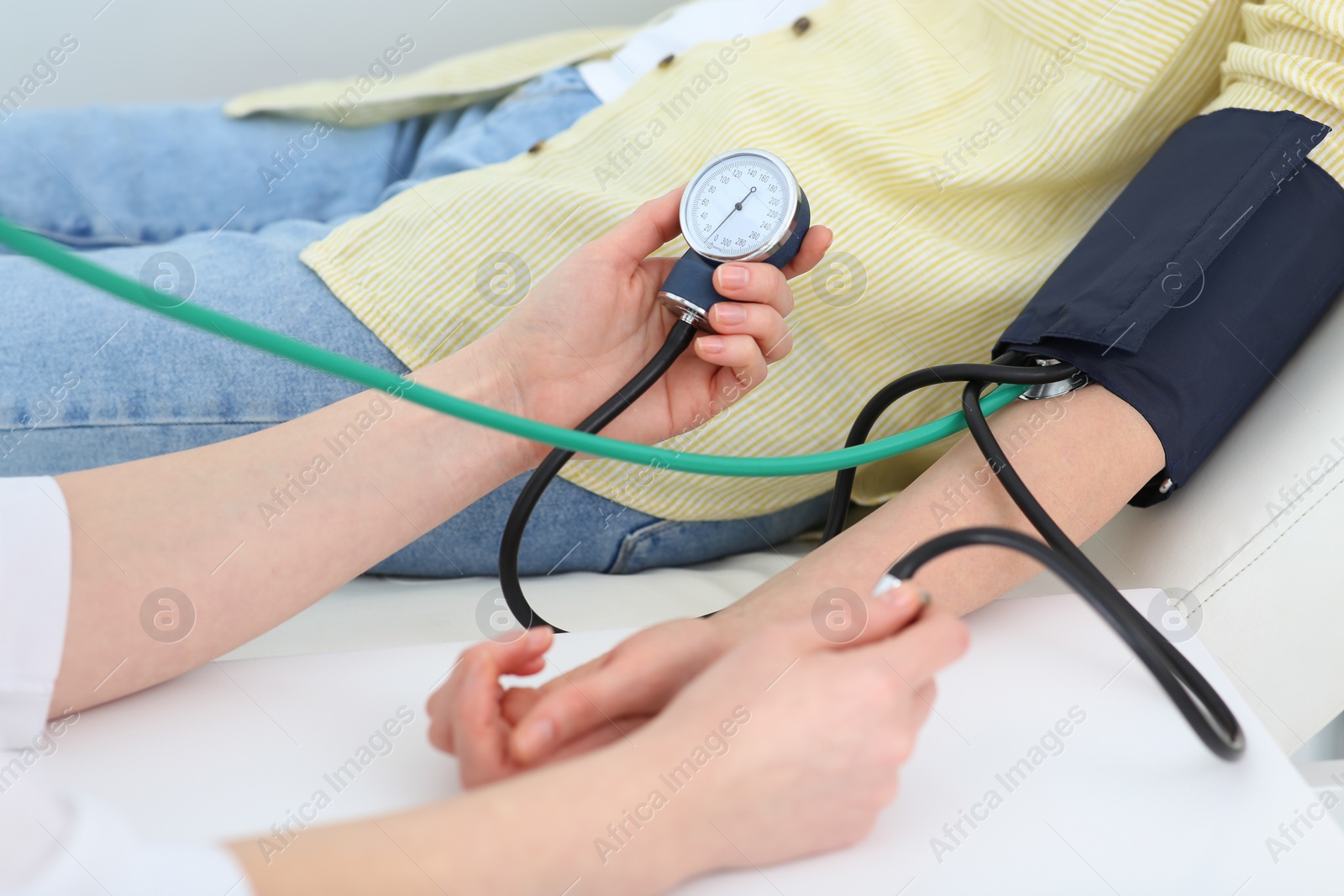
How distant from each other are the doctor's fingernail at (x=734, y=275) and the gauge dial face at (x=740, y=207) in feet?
0.06

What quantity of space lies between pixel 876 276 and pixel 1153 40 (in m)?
0.30

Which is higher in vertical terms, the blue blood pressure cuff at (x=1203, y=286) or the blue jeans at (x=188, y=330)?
the blue blood pressure cuff at (x=1203, y=286)

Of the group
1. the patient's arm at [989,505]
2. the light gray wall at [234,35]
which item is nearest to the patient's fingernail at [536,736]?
the patient's arm at [989,505]

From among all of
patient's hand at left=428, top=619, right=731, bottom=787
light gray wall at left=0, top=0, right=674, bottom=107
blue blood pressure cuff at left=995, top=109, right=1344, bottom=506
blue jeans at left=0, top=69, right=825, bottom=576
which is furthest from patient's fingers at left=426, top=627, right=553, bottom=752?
light gray wall at left=0, top=0, right=674, bottom=107

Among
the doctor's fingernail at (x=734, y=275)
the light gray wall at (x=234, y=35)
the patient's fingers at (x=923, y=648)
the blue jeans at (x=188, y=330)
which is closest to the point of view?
the patient's fingers at (x=923, y=648)

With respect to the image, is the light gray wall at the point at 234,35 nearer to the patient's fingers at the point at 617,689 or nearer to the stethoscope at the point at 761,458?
the stethoscope at the point at 761,458

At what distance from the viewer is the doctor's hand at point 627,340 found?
2.21ft

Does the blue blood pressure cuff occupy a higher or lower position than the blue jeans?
higher

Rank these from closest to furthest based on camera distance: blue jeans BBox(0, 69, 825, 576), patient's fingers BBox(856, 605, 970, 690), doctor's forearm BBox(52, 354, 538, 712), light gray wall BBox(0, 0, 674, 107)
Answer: patient's fingers BBox(856, 605, 970, 690)
doctor's forearm BBox(52, 354, 538, 712)
blue jeans BBox(0, 69, 825, 576)
light gray wall BBox(0, 0, 674, 107)

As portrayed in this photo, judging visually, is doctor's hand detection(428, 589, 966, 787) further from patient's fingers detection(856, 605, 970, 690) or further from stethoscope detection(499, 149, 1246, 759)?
stethoscope detection(499, 149, 1246, 759)

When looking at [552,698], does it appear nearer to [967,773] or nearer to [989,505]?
[967,773]

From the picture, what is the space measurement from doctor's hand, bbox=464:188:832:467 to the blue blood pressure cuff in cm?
18

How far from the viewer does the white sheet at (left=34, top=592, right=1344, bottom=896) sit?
1.44 ft

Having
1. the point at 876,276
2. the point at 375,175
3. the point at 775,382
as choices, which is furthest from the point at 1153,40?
the point at 375,175
